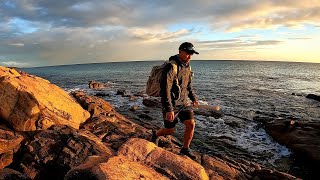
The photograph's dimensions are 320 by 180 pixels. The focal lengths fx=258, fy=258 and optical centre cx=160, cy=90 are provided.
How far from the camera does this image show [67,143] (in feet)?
26.8

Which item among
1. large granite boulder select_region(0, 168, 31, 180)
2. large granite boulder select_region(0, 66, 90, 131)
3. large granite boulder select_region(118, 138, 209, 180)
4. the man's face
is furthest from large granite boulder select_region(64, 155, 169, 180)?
large granite boulder select_region(0, 66, 90, 131)

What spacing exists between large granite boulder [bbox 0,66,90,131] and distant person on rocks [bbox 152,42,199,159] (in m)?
4.70

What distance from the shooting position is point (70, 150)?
790 centimetres

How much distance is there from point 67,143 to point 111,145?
5.31 ft

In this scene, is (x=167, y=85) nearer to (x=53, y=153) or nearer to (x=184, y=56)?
(x=184, y=56)

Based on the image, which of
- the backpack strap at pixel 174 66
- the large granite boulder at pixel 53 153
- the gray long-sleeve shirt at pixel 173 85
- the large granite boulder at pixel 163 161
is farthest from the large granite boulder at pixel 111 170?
the backpack strap at pixel 174 66

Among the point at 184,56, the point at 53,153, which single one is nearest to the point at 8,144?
the point at 53,153

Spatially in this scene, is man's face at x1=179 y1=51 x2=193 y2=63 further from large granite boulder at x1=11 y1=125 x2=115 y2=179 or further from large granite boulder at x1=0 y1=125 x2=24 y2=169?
large granite boulder at x1=0 y1=125 x2=24 y2=169

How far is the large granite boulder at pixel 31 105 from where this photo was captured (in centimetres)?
930

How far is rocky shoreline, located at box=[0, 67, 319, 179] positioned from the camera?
6.34 metres

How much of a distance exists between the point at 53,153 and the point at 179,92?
4.31 meters

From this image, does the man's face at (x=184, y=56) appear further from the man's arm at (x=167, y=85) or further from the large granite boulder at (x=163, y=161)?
the large granite boulder at (x=163, y=161)

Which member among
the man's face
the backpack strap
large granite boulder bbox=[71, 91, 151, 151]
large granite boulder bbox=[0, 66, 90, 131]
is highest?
the man's face

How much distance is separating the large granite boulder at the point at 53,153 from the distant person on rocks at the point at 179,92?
213 cm
